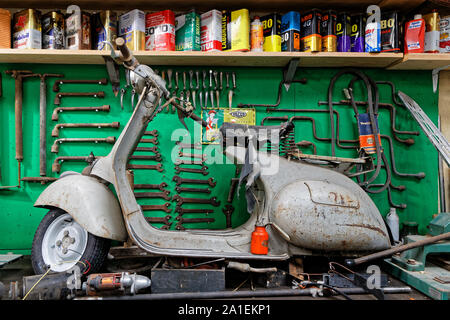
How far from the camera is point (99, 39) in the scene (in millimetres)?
2426

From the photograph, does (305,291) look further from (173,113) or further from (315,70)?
(315,70)

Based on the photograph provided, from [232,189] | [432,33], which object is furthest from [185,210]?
[432,33]

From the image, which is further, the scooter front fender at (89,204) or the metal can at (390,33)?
the metal can at (390,33)

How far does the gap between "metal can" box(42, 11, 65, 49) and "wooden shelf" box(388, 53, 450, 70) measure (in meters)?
3.17

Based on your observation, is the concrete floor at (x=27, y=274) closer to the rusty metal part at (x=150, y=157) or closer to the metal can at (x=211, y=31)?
the rusty metal part at (x=150, y=157)


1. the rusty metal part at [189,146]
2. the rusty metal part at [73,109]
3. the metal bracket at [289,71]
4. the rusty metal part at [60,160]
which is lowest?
the rusty metal part at [60,160]

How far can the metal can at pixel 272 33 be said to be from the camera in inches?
94.7

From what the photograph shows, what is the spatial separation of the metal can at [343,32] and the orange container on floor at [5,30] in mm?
3027

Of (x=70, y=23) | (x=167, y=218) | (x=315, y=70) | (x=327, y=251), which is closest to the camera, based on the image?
(x=327, y=251)

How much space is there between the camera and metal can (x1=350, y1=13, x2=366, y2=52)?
2.42 metres

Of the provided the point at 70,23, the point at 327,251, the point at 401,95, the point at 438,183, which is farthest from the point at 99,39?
the point at 438,183

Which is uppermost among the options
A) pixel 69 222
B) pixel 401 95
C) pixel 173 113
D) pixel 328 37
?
pixel 328 37

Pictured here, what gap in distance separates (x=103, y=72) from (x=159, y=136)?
875 mm

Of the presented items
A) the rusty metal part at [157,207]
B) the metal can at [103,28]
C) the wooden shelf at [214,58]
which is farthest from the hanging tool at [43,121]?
the rusty metal part at [157,207]
